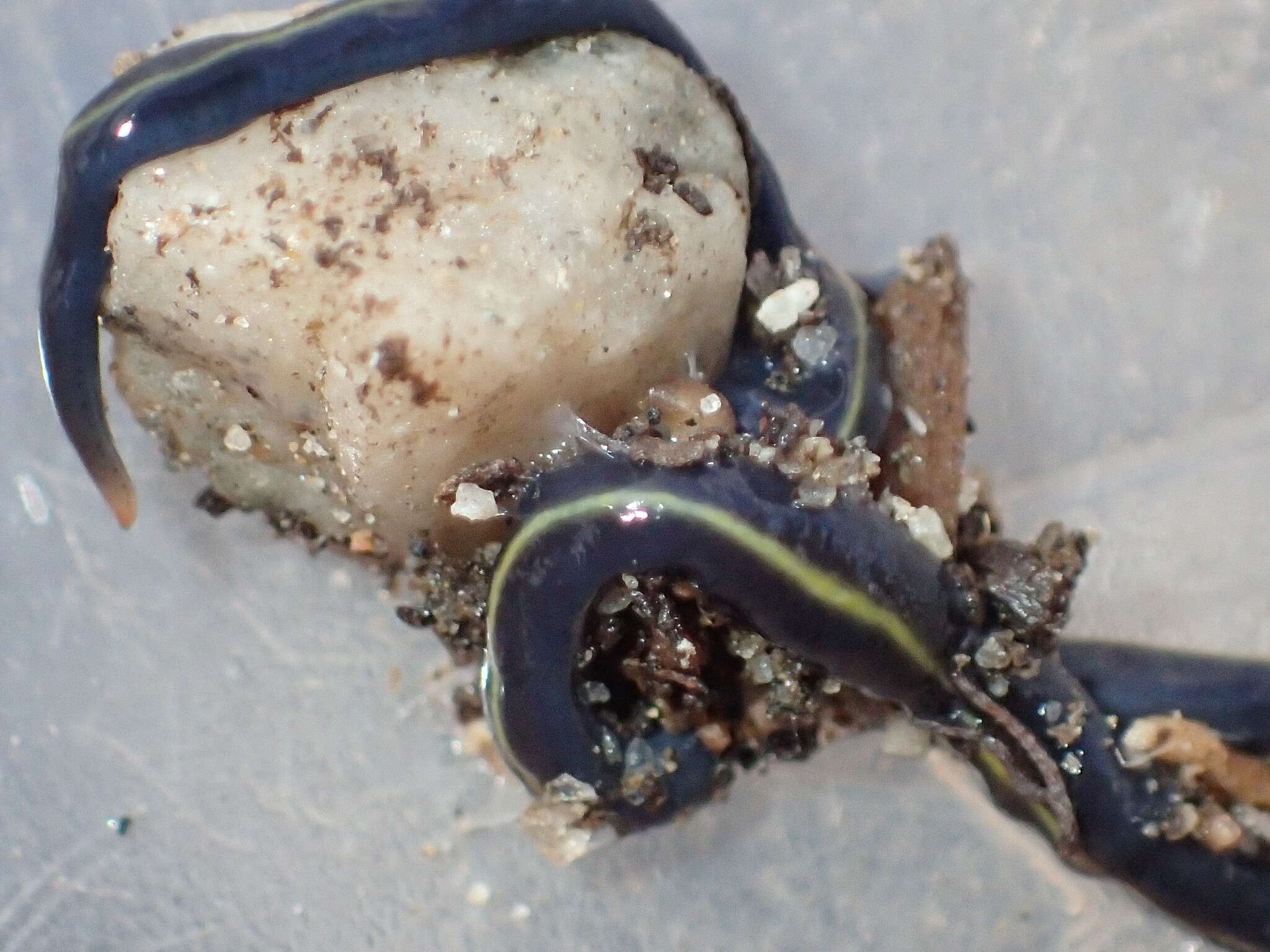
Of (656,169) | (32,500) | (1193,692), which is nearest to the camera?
(656,169)

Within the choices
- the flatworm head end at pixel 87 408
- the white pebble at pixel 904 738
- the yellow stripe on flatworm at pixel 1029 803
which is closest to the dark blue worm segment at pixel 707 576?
the yellow stripe on flatworm at pixel 1029 803

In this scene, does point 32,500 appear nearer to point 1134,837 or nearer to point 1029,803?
point 1029,803

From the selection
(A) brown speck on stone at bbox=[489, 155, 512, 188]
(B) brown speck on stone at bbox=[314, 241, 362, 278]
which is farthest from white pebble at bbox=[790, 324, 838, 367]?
(B) brown speck on stone at bbox=[314, 241, 362, 278]

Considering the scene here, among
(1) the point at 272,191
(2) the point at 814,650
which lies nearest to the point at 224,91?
(1) the point at 272,191

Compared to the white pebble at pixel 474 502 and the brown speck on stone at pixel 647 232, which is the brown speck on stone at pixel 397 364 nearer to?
the white pebble at pixel 474 502

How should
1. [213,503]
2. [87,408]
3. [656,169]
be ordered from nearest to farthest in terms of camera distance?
[656,169], [87,408], [213,503]

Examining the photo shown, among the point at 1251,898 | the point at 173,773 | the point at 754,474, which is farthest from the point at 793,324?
the point at 173,773
